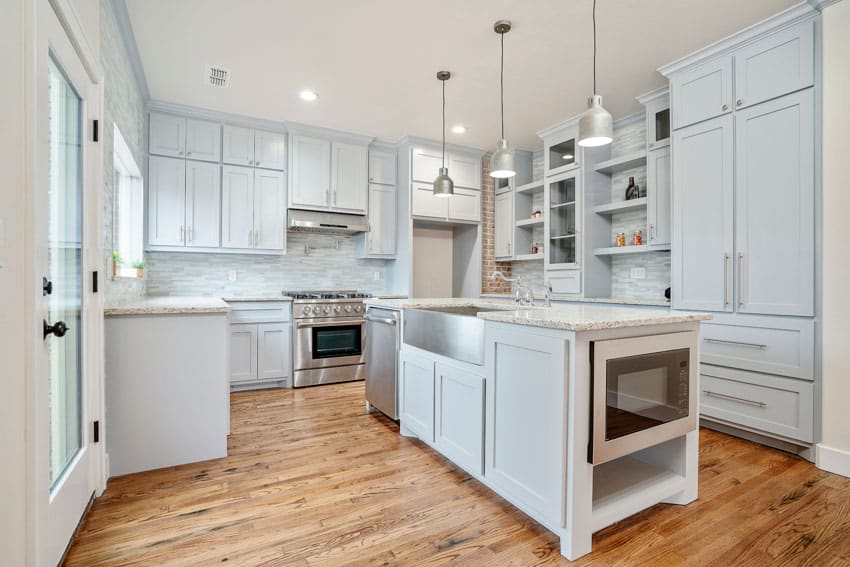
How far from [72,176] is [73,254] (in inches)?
12.9

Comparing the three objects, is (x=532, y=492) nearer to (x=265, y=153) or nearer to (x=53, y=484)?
(x=53, y=484)

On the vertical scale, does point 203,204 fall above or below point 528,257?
above

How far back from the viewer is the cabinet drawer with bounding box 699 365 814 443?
8.09 ft

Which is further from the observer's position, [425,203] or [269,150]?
[425,203]

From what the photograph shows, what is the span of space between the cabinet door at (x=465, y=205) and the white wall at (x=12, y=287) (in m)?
4.20

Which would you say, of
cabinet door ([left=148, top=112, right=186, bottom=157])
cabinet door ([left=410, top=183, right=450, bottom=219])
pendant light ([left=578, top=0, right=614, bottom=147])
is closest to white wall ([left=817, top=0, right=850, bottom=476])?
pendant light ([left=578, top=0, right=614, bottom=147])

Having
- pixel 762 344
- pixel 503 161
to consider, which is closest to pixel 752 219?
pixel 762 344

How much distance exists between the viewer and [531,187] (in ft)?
16.6

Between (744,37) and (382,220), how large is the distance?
11.6 ft

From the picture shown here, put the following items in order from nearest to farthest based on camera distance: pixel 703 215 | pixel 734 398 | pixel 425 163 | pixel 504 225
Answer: pixel 734 398 → pixel 703 215 → pixel 425 163 → pixel 504 225

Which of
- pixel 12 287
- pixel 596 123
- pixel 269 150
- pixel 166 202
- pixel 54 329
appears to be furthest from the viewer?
pixel 269 150

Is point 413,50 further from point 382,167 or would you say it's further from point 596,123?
point 382,167

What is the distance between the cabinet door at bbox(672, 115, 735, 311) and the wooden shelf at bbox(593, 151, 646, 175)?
0.69 metres

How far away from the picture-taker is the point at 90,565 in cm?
152
